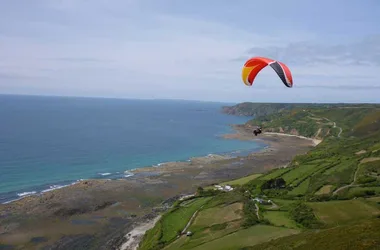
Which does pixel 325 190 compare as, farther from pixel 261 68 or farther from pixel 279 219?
pixel 261 68

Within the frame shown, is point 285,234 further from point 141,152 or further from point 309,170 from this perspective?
point 141,152

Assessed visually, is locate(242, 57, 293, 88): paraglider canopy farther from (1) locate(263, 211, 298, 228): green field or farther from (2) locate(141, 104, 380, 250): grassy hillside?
(1) locate(263, 211, 298, 228): green field

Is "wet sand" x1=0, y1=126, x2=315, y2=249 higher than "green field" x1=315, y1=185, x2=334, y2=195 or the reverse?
the reverse

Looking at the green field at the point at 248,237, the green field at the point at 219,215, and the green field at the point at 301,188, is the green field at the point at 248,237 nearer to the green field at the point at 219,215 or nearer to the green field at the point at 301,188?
the green field at the point at 219,215

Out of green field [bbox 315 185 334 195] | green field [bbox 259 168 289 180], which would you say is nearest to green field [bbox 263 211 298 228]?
green field [bbox 315 185 334 195]

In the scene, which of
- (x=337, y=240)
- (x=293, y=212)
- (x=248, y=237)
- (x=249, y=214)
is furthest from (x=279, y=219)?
(x=337, y=240)

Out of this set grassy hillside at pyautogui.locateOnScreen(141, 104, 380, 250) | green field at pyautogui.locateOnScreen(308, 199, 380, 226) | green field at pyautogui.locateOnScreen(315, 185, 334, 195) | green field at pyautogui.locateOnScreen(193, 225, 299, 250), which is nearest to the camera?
grassy hillside at pyautogui.locateOnScreen(141, 104, 380, 250)

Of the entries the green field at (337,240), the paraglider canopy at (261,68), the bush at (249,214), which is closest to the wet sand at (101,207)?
the bush at (249,214)
